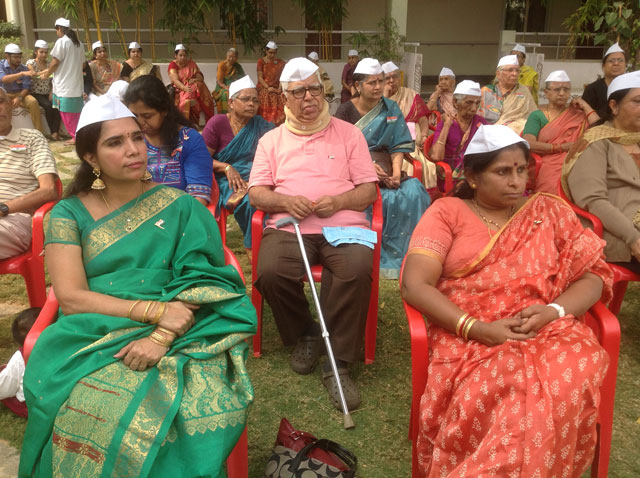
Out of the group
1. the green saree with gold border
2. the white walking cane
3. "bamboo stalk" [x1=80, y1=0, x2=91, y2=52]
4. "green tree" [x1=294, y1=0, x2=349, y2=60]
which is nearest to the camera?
the green saree with gold border

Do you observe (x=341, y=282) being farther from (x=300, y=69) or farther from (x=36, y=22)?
(x=36, y=22)

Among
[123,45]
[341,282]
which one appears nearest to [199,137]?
[341,282]

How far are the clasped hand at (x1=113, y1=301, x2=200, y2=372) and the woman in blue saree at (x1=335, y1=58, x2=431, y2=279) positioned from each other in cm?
252

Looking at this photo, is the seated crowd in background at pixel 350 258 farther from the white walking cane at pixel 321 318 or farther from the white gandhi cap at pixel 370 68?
the white gandhi cap at pixel 370 68

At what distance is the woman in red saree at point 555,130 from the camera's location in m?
4.91

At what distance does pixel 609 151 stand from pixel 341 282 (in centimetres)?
165

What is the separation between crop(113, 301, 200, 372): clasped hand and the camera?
2.05 meters

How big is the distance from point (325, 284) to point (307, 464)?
42.6 inches

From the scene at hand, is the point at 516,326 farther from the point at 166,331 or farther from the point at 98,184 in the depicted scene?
the point at 98,184

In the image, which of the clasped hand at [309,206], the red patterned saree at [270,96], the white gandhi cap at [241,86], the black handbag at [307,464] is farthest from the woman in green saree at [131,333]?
the red patterned saree at [270,96]

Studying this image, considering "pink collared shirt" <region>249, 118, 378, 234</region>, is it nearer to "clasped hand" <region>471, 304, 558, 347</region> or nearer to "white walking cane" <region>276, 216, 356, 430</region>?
"white walking cane" <region>276, 216, 356, 430</region>

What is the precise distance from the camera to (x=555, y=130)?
5.16 meters

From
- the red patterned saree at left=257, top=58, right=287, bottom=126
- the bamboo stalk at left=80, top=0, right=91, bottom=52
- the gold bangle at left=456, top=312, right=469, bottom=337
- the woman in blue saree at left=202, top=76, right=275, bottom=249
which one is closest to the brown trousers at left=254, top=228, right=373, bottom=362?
the gold bangle at left=456, top=312, right=469, bottom=337

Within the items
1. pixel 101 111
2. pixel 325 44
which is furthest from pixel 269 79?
pixel 101 111
